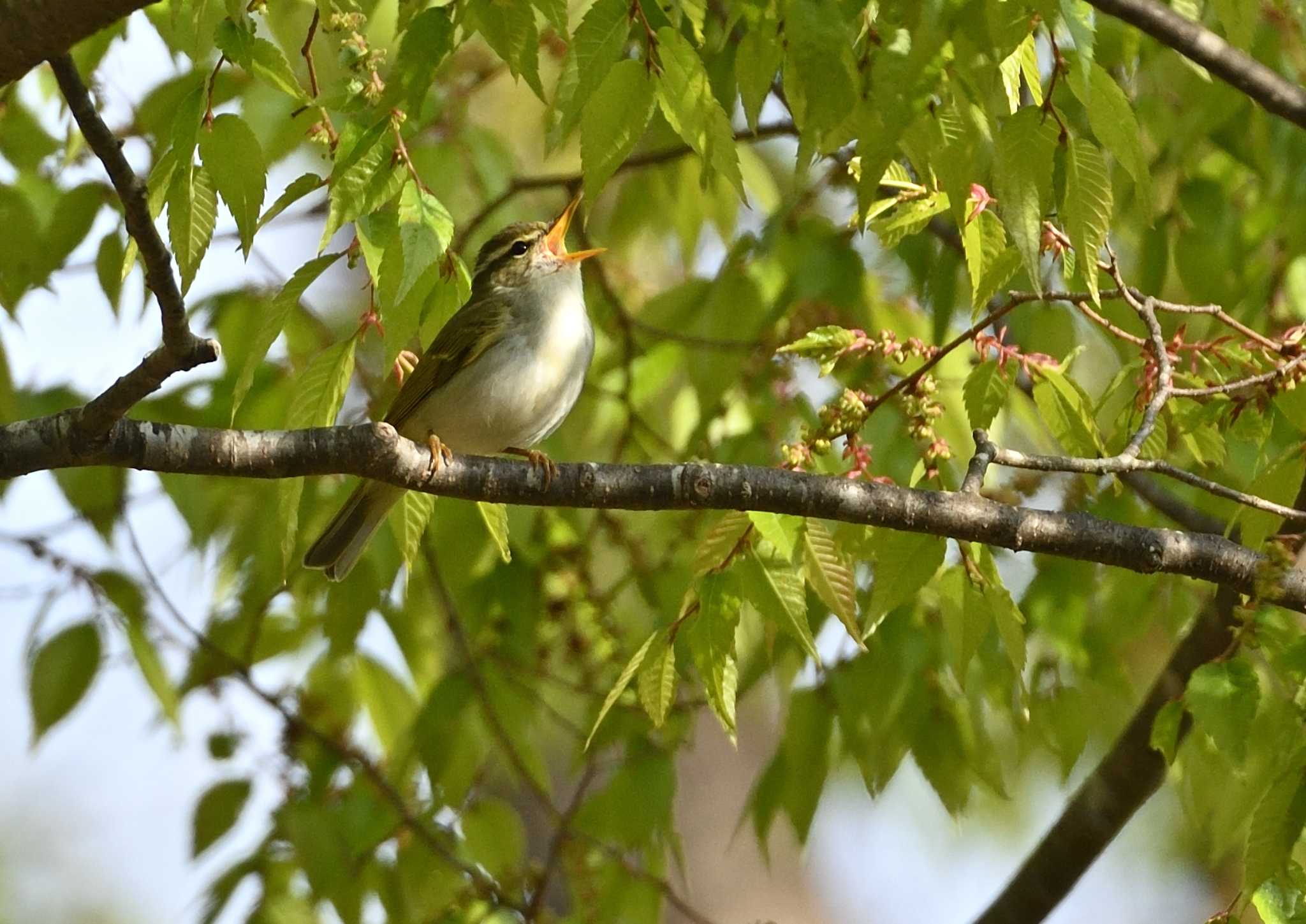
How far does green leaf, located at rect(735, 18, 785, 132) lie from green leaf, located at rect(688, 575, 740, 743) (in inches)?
40.5

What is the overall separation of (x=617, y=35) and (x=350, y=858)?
2961 millimetres

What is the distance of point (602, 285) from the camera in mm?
5859

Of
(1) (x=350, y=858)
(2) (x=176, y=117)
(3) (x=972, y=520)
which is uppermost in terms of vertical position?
(2) (x=176, y=117)

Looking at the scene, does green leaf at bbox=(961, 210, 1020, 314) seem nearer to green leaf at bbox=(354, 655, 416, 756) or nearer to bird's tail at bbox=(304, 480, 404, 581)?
bird's tail at bbox=(304, 480, 404, 581)

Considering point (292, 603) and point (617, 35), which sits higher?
point (292, 603)

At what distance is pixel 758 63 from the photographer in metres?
2.73

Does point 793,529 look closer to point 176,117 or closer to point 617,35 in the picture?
point 617,35

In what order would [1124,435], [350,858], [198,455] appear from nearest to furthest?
[198,455], [1124,435], [350,858]

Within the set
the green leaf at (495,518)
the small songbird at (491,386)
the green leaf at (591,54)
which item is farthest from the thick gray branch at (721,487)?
the small songbird at (491,386)

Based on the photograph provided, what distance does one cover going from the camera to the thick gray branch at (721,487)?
9.83ft

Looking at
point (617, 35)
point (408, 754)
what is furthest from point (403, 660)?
point (617, 35)

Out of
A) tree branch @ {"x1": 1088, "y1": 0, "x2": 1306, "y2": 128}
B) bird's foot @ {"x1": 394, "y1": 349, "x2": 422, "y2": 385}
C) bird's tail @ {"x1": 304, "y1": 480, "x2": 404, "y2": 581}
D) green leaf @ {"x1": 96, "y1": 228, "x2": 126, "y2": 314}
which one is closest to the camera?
tree branch @ {"x1": 1088, "y1": 0, "x2": 1306, "y2": 128}

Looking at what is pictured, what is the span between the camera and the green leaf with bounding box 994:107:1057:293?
101 inches

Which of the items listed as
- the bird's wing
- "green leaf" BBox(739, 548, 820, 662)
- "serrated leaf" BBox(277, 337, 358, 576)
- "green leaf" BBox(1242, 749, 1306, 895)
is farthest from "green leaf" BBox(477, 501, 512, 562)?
"green leaf" BBox(1242, 749, 1306, 895)
